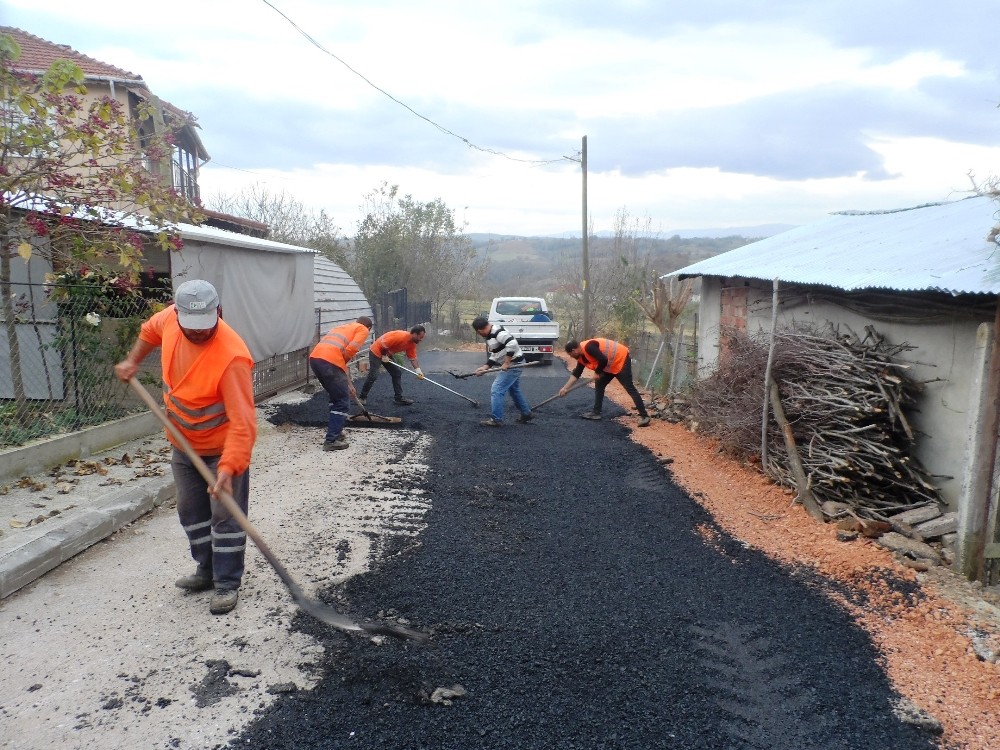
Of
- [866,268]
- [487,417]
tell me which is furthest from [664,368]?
[866,268]

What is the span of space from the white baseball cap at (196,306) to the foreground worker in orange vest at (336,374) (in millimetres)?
4083

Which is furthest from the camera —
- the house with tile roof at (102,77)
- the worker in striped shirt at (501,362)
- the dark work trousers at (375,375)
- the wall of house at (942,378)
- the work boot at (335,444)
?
the house with tile roof at (102,77)

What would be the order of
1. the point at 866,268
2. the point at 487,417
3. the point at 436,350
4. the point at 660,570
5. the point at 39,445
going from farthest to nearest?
the point at 436,350 < the point at 487,417 < the point at 866,268 < the point at 39,445 < the point at 660,570

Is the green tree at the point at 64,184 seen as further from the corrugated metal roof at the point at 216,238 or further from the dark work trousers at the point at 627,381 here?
the dark work trousers at the point at 627,381

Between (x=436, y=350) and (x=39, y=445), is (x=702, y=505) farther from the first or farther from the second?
(x=436, y=350)

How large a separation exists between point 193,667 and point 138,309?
17.0ft

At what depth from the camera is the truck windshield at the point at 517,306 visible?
16906 mm

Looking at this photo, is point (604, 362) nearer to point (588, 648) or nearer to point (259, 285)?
point (259, 285)

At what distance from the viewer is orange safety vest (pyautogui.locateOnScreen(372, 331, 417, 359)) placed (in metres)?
9.07

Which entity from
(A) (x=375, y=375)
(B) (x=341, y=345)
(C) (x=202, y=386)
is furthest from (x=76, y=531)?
(A) (x=375, y=375)

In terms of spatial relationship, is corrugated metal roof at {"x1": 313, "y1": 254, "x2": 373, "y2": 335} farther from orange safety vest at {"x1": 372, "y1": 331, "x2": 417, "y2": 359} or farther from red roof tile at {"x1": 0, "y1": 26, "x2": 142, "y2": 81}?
red roof tile at {"x1": 0, "y1": 26, "x2": 142, "y2": 81}

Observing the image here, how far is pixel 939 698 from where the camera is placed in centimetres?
309

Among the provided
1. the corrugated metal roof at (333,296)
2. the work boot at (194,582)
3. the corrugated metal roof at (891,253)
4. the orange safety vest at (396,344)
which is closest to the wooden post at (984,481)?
the corrugated metal roof at (891,253)

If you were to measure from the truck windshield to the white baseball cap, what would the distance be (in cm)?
1332
